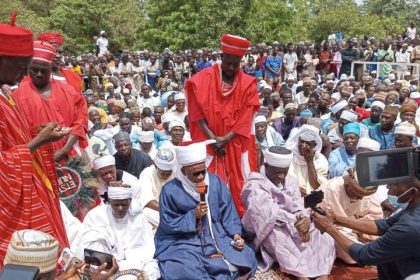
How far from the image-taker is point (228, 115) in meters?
4.99

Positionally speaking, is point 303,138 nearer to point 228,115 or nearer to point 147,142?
point 228,115

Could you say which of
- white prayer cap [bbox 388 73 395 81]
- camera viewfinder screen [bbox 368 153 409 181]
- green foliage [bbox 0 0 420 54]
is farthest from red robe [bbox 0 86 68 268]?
green foliage [bbox 0 0 420 54]

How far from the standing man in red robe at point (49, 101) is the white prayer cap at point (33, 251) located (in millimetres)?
2277

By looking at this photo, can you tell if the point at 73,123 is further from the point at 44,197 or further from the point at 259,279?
the point at 259,279

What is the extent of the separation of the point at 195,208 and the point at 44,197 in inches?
52.1

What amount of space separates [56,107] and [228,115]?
1.58m

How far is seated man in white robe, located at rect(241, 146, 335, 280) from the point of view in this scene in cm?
428

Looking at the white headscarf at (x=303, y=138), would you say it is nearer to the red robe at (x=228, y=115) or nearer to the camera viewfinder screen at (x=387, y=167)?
the red robe at (x=228, y=115)

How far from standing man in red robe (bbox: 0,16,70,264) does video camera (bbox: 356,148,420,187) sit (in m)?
1.64

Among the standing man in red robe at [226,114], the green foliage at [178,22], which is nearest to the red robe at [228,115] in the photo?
the standing man in red robe at [226,114]

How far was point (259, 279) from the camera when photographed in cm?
418

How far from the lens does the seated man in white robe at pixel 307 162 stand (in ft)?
18.0

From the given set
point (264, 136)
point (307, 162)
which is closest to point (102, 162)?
point (307, 162)

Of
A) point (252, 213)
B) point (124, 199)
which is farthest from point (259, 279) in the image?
point (124, 199)
